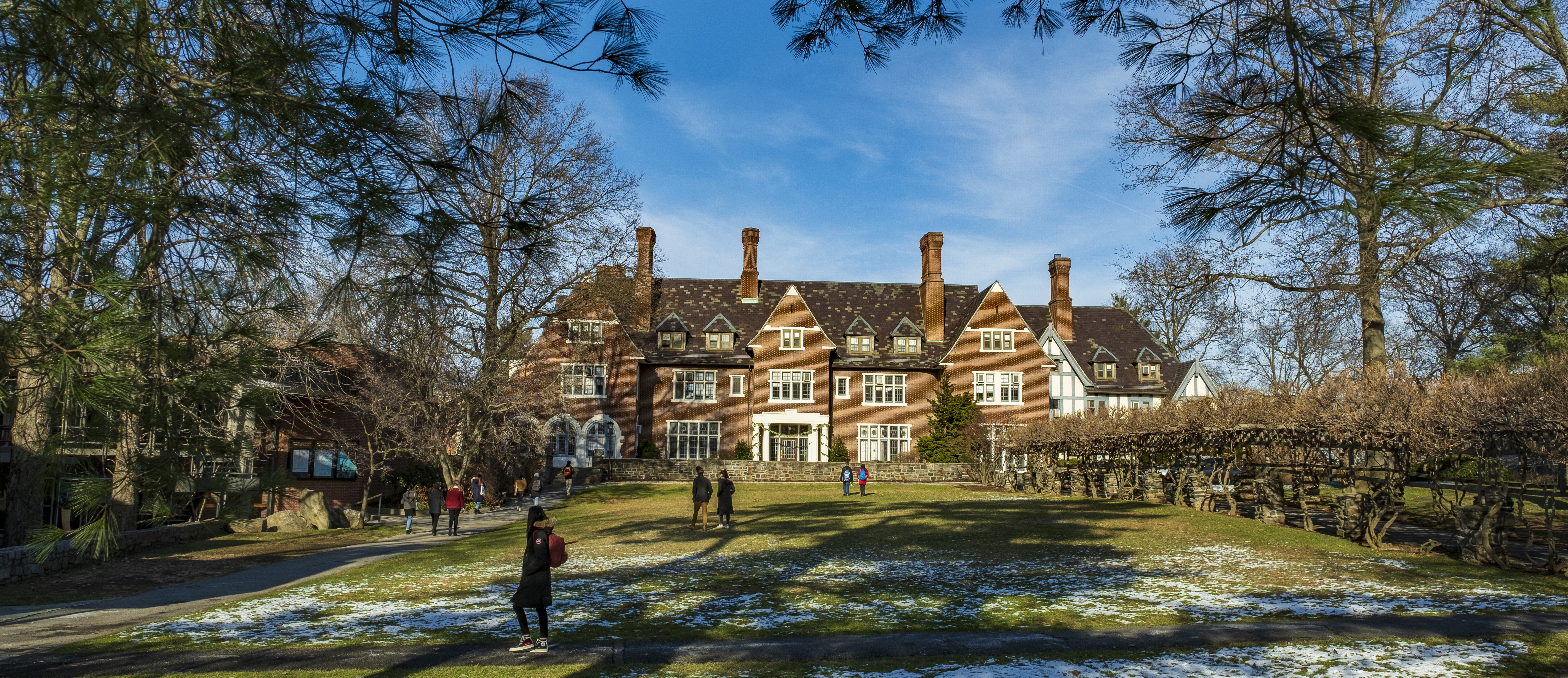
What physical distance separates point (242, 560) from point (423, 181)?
54.8ft

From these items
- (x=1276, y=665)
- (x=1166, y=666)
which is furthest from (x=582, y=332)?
(x=1276, y=665)

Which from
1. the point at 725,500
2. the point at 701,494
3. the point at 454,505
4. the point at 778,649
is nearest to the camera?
the point at 778,649

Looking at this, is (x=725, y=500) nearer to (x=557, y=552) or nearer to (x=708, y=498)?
(x=708, y=498)

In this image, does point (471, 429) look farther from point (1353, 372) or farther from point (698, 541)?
point (1353, 372)

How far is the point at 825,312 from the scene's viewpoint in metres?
51.6

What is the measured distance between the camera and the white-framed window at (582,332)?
32.8 meters

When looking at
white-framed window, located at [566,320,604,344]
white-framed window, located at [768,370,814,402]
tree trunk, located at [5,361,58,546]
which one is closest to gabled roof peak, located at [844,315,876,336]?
white-framed window, located at [768,370,814,402]

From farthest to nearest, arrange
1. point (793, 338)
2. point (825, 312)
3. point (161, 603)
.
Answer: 1. point (825, 312)
2. point (793, 338)
3. point (161, 603)

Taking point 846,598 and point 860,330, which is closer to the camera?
point 846,598

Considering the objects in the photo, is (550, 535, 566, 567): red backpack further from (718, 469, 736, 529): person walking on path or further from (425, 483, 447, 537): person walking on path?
(425, 483, 447, 537): person walking on path

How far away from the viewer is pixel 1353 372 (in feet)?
62.6

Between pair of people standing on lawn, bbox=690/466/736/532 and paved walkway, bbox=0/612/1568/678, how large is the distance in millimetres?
11671

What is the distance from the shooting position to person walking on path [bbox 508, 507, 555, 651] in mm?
9219

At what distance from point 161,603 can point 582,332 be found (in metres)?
21.3
